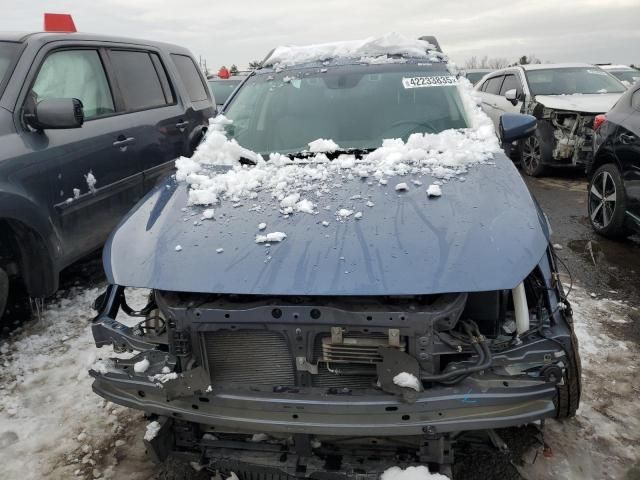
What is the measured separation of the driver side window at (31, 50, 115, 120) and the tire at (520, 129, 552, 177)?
589 centimetres

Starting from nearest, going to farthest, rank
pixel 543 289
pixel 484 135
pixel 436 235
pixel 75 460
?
1. pixel 436 235
2. pixel 543 289
3. pixel 75 460
4. pixel 484 135

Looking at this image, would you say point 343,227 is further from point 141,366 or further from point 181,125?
point 181,125

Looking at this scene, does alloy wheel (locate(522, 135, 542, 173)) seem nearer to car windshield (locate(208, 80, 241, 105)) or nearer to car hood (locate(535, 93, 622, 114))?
car hood (locate(535, 93, 622, 114))

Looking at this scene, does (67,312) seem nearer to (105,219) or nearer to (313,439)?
(105,219)

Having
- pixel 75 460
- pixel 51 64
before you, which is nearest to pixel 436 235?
pixel 75 460

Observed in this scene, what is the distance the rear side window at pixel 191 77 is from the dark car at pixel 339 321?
3542 mm

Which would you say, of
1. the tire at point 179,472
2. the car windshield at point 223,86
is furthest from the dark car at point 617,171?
the car windshield at point 223,86

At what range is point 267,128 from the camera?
3389 millimetres

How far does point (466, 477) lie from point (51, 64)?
3.83 m

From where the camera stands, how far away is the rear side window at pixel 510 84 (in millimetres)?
8870

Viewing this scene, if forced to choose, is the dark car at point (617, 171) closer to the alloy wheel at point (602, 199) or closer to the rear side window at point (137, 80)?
the alloy wheel at point (602, 199)

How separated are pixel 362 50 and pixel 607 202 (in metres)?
3.05

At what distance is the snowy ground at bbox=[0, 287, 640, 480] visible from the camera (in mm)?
2459

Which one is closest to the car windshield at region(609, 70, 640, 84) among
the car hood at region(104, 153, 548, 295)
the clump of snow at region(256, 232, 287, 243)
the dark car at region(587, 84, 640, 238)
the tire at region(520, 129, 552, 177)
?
the tire at region(520, 129, 552, 177)
